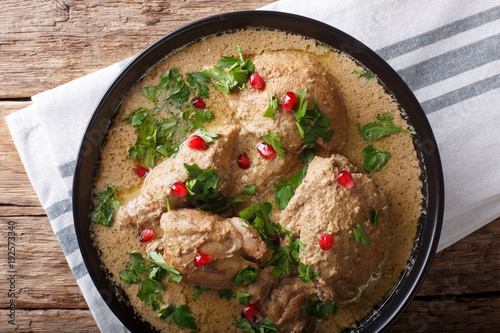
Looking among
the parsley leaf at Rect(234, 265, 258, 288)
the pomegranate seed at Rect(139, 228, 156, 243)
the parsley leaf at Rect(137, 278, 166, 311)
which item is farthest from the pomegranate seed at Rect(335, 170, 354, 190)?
the parsley leaf at Rect(137, 278, 166, 311)

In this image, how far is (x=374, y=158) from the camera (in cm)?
353

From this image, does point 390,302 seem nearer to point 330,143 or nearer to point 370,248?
point 370,248

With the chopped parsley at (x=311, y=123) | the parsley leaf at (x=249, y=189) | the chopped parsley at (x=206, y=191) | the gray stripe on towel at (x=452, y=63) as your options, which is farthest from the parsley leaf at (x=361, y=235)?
the gray stripe on towel at (x=452, y=63)

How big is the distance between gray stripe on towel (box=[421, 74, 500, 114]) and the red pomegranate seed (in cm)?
289

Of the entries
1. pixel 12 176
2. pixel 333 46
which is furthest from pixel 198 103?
pixel 12 176

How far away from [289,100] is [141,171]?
1502mm

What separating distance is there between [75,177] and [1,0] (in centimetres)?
251

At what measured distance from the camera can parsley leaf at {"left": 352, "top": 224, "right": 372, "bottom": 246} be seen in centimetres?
329

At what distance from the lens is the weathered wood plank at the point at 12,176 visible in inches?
169

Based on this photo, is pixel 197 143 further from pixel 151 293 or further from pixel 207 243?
pixel 151 293

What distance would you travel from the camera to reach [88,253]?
137 inches

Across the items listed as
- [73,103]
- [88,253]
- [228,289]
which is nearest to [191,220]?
[228,289]

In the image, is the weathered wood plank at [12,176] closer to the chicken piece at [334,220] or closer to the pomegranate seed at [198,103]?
the pomegranate seed at [198,103]

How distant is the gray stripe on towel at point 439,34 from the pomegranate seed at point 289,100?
138 cm
